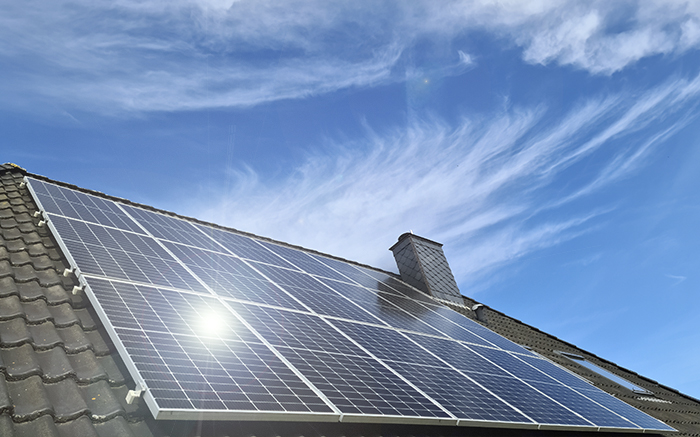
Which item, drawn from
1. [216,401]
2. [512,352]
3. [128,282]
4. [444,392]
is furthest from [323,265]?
[216,401]

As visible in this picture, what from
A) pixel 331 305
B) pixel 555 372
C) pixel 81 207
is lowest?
pixel 555 372

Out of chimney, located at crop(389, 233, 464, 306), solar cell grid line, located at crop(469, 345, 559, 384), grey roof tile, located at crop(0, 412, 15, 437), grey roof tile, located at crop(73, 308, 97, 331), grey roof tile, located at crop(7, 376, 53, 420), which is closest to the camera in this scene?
grey roof tile, located at crop(0, 412, 15, 437)

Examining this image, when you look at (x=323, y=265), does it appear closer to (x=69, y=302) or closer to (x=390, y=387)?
(x=390, y=387)

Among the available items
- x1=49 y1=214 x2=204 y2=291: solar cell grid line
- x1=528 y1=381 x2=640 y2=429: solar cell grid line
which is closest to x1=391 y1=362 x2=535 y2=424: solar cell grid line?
x1=528 y1=381 x2=640 y2=429: solar cell grid line

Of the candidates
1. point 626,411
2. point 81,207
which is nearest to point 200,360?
point 81,207

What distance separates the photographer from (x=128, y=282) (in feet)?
18.8

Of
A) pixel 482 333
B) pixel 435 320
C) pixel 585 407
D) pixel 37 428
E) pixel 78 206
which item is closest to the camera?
pixel 37 428

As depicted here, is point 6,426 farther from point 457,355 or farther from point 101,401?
point 457,355

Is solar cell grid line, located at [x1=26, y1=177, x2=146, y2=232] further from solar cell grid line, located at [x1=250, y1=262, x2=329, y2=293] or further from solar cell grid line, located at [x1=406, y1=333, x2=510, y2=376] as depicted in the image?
solar cell grid line, located at [x1=406, y1=333, x2=510, y2=376]

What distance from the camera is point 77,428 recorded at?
12.0 feet

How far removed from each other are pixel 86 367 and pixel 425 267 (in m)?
14.5

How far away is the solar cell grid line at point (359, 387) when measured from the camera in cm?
522

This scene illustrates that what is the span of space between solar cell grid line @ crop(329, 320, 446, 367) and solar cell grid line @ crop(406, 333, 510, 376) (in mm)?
405

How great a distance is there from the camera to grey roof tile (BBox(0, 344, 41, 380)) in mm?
4008
